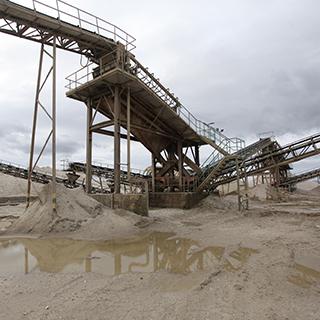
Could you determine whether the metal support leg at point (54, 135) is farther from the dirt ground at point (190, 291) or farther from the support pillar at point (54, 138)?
the dirt ground at point (190, 291)

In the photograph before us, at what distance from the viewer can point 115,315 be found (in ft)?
10.9

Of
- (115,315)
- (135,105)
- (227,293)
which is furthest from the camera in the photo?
(135,105)

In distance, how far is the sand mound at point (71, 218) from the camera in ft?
30.1

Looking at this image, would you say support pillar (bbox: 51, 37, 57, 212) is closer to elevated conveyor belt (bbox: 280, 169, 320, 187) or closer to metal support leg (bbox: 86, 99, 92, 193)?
metal support leg (bbox: 86, 99, 92, 193)

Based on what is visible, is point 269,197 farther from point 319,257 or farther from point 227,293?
point 227,293

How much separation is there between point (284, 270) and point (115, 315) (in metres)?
3.41

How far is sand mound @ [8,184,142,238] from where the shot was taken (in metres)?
9.17

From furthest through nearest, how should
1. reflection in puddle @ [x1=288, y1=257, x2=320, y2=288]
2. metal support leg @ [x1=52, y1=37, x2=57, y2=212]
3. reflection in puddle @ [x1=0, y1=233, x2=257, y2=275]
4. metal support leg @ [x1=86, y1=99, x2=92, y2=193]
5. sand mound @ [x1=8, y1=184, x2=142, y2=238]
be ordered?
metal support leg @ [x1=86, y1=99, x2=92, y2=193]
metal support leg @ [x1=52, y1=37, x2=57, y2=212]
sand mound @ [x1=8, y1=184, x2=142, y2=238]
reflection in puddle @ [x1=0, y1=233, x2=257, y2=275]
reflection in puddle @ [x1=288, y1=257, x2=320, y2=288]

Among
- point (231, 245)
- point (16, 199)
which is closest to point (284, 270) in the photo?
point (231, 245)

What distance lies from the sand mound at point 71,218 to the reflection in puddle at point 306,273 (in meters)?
5.81

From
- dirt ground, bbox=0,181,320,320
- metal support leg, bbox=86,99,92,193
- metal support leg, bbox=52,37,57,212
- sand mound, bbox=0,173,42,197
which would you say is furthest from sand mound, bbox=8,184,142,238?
sand mound, bbox=0,173,42,197

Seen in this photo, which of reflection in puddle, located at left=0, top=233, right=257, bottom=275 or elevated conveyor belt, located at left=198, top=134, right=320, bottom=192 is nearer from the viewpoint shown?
reflection in puddle, located at left=0, top=233, right=257, bottom=275

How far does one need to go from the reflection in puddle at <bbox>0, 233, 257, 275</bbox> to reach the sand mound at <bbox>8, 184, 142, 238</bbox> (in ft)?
3.22

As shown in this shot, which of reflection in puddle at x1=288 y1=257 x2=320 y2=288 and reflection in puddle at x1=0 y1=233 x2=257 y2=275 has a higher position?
reflection in puddle at x1=0 y1=233 x2=257 y2=275
